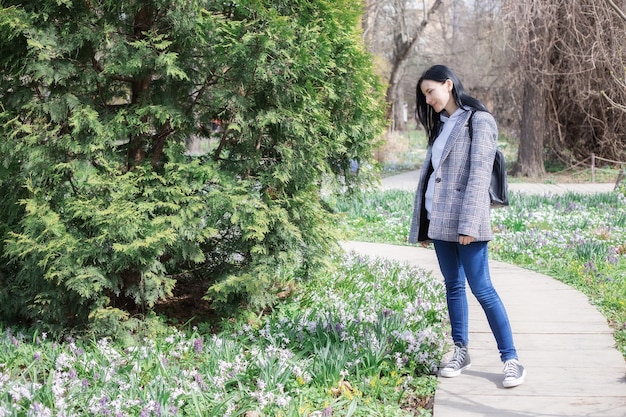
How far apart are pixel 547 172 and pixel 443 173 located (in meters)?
14.8

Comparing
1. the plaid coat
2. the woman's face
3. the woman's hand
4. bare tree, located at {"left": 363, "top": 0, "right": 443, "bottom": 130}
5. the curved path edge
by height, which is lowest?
the curved path edge

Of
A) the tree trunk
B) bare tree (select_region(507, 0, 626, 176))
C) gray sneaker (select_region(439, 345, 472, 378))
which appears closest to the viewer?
gray sneaker (select_region(439, 345, 472, 378))

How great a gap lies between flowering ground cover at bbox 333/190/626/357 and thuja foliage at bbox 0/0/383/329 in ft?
2.53

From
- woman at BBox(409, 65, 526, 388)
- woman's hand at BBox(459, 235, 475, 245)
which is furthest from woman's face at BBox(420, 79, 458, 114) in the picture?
woman's hand at BBox(459, 235, 475, 245)

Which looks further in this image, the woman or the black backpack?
the black backpack

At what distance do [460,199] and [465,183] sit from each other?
3.7 inches

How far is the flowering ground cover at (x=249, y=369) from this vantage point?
3.31 meters

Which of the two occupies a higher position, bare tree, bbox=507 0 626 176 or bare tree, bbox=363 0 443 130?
bare tree, bbox=363 0 443 130

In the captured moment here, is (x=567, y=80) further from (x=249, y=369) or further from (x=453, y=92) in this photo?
(x=249, y=369)

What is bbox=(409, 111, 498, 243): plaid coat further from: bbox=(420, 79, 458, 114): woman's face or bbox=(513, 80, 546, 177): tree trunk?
bbox=(513, 80, 546, 177): tree trunk

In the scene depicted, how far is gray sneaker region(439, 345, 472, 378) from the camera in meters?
4.03

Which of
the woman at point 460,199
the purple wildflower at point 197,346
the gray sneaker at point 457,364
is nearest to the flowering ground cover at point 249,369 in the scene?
the purple wildflower at point 197,346

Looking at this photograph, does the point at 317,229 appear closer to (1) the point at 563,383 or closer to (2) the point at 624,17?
(1) the point at 563,383

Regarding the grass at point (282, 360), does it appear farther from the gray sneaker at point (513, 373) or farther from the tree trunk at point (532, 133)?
the tree trunk at point (532, 133)
